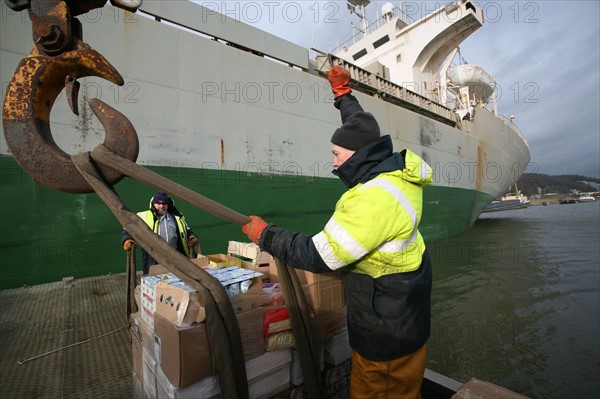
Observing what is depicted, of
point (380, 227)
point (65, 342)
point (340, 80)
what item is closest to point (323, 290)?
point (380, 227)

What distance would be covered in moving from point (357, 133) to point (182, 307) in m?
1.21

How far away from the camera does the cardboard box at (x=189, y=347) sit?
4.07 ft

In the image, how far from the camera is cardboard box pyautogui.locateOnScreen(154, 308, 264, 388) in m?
1.24

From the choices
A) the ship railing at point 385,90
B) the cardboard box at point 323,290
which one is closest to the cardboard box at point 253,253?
the cardboard box at point 323,290

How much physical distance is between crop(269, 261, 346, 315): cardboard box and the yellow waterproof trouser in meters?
0.37

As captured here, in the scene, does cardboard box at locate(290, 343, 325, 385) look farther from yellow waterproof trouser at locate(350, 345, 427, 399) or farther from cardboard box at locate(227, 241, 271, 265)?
cardboard box at locate(227, 241, 271, 265)

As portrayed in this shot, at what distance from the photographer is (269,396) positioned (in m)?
1.51

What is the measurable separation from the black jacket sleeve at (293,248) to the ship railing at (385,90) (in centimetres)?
744

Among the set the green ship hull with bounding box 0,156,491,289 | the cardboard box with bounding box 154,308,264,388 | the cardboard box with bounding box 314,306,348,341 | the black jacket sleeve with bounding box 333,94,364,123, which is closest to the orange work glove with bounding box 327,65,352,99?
the black jacket sleeve with bounding box 333,94,364,123

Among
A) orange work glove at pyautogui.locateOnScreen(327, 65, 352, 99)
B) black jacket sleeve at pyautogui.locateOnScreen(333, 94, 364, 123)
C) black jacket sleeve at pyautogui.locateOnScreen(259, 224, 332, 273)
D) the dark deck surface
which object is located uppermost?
orange work glove at pyautogui.locateOnScreen(327, 65, 352, 99)

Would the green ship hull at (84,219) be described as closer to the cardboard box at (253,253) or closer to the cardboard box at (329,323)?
the cardboard box at (253,253)

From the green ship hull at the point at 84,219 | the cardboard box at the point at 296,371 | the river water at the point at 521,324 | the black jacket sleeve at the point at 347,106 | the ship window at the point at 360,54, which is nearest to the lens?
the cardboard box at the point at 296,371

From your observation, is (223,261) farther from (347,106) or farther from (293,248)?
(347,106)

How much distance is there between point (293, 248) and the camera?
139 centimetres
